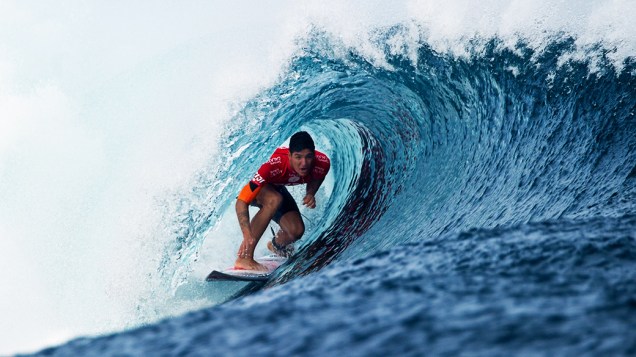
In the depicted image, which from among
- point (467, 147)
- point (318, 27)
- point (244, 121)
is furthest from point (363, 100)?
point (467, 147)

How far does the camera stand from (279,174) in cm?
517

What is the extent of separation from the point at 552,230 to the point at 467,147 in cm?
254

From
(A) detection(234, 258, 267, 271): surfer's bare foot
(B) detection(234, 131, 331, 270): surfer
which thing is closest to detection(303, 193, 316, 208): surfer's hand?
(B) detection(234, 131, 331, 270): surfer

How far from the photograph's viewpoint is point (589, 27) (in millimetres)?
4156

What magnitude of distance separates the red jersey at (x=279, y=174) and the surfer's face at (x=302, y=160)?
13 centimetres

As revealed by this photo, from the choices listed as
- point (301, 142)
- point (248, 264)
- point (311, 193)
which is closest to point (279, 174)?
point (311, 193)

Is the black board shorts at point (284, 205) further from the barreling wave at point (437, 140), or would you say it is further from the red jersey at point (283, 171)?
the barreling wave at point (437, 140)

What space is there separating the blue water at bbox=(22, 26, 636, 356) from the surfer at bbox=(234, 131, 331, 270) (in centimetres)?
34

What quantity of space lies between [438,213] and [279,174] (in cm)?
138

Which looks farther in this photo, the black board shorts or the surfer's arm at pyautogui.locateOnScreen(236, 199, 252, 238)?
the black board shorts

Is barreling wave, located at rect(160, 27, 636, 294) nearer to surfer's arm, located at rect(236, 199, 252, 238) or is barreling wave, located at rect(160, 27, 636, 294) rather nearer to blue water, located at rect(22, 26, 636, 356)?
blue water, located at rect(22, 26, 636, 356)

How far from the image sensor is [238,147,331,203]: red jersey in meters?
5.09

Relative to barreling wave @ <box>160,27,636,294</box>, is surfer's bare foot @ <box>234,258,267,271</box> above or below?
below

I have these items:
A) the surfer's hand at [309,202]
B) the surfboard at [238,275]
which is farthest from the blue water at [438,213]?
the surfer's hand at [309,202]
